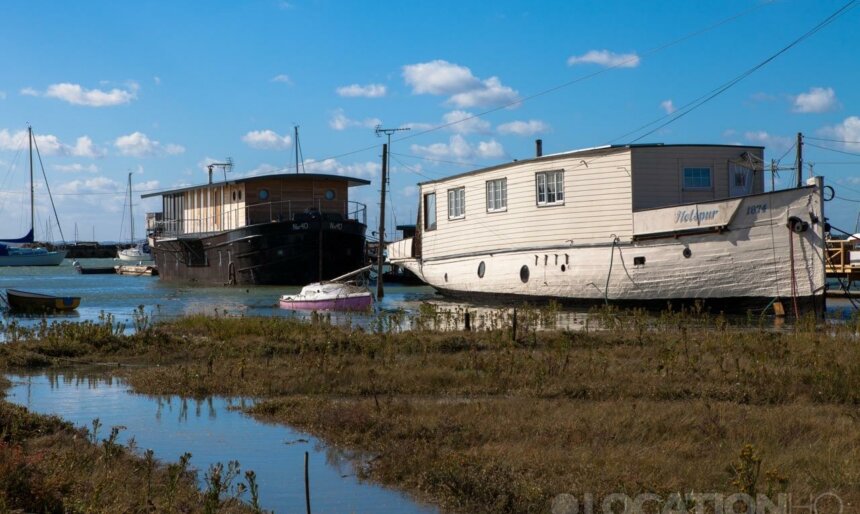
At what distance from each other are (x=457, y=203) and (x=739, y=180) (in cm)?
973

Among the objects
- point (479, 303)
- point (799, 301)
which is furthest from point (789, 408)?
point (479, 303)

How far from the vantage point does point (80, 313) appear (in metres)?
31.0

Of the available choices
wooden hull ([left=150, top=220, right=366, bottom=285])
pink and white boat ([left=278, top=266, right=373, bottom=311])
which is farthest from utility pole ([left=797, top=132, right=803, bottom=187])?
wooden hull ([left=150, top=220, right=366, bottom=285])

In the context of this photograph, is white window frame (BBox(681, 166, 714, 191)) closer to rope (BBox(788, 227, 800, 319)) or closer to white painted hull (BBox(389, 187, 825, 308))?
white painted hull (BBox(389, 187, 825, 308))

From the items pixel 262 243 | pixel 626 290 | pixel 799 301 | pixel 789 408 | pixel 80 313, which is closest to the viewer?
pixel 789 408

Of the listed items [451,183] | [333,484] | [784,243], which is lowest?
[333,484]

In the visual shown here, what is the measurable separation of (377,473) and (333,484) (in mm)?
406

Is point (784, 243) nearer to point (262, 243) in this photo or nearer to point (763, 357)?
point (763, 357)

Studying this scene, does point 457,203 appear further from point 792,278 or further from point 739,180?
point 792,278

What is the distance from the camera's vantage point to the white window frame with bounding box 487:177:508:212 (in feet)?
96.6

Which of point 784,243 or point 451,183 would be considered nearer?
point 784,243

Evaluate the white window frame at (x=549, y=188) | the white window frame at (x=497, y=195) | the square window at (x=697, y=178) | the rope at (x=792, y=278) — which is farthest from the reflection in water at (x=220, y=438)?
the square window at (x=697, y=178)

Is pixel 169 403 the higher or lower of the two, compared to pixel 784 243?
lower

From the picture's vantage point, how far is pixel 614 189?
2603 cm
